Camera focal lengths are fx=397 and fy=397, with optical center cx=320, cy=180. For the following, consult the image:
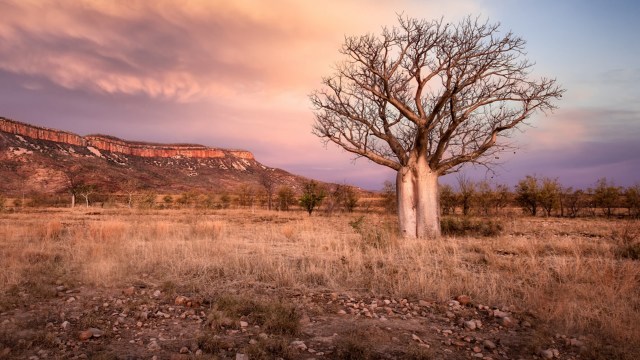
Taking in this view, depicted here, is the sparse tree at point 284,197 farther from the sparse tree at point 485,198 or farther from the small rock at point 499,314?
the small rock at point 499,314

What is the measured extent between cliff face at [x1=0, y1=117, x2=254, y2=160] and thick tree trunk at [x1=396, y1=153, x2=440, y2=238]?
9967 cm

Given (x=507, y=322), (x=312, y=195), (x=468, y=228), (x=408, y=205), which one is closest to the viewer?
(x=507, y=322)

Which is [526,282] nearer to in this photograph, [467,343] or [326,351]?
[467,343]

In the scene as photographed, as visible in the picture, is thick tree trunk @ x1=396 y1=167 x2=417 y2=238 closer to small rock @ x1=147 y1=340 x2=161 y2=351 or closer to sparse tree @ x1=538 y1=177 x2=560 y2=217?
small rock @ x1=147 y1=340 x2=161 y2=351

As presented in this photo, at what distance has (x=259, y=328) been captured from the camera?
166 inches

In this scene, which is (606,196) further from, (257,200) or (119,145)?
(119,145)

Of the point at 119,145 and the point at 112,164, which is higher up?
the point at 119,145

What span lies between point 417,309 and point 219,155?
128611 mm

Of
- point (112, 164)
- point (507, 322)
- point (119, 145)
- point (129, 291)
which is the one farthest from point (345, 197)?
point (119, 145)

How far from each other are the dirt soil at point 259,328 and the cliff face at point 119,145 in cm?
10153

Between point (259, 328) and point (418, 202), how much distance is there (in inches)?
327

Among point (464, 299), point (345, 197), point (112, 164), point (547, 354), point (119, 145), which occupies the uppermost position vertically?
point (119, 145)

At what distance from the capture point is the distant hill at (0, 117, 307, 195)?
7038 cm

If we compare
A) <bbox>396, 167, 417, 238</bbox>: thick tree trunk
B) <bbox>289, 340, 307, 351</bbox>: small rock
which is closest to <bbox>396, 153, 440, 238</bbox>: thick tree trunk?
<bbox>396, 167, 417, 238</bbox>: thick tree trunk
